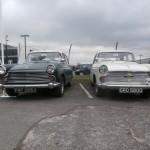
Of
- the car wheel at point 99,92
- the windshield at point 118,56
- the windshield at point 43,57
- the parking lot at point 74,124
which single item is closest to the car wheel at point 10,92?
the parking lot at point 74,124

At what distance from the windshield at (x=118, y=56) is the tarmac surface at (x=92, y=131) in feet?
14.3

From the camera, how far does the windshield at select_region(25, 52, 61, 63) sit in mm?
10727

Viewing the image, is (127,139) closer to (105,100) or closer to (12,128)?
(12,128)

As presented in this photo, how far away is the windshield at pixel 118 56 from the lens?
11.0 m

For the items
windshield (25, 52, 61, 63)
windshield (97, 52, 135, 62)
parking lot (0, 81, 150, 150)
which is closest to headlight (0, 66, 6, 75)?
parking lot (0, 81, 150, 150)

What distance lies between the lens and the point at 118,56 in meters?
11.2

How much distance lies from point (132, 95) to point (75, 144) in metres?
5.85

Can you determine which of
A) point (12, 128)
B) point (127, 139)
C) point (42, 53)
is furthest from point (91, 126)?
point (42, 53)

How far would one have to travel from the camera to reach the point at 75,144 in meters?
4.49

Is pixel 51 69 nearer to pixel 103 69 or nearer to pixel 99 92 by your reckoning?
pixel 103 69

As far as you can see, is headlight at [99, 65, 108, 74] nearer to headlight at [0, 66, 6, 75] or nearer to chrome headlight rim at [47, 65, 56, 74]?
chrome headlight rim at [47, 65, 56, 74]

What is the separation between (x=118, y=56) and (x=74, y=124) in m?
6.02

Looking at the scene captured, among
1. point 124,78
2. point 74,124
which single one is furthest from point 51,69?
point 74,124

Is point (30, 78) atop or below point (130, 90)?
atop
